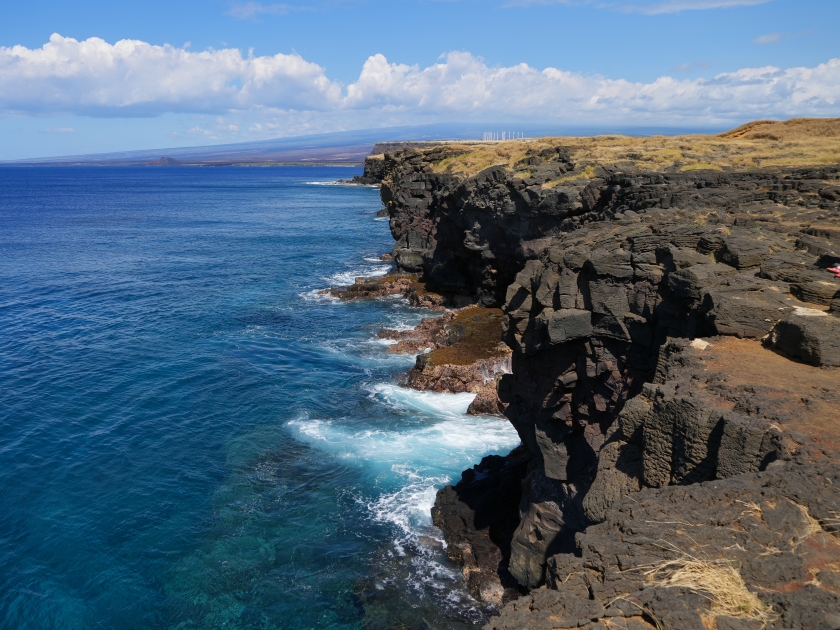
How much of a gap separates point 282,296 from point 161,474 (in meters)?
33.9

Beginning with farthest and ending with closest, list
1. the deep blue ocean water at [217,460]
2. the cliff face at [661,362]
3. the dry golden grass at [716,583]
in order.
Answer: the deep blue ocean water at [217,460] → the cliff face at [661,362] → the dry golden grass at [716,583]

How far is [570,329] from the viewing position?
63.8ft

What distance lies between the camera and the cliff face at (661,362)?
1068 centimetres

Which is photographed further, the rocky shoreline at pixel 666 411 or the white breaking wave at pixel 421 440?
the white breaking wave at pixel 421 440

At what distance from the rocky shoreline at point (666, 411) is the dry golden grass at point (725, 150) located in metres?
2.18

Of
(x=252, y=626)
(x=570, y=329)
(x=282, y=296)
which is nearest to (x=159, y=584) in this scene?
(x=252, y=626)

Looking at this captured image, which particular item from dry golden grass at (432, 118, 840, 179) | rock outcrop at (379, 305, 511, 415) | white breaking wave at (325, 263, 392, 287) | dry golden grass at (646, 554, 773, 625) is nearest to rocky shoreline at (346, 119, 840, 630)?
dry golden grass at (646, 554, 773, 625)

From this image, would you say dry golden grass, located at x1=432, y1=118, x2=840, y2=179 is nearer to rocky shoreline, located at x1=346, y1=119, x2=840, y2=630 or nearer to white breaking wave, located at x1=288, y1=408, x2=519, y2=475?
rocky shoreline, located at x1=346, y1=119, x2=840, y2=630

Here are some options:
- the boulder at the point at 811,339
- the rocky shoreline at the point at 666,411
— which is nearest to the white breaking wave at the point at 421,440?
the rocky shoreline at the point at 666,411

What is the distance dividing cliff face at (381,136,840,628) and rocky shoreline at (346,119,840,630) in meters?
0.05

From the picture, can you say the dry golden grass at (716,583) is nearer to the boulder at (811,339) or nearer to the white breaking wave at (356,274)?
the boulder at (811,339)

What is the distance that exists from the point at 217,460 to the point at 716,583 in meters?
26.6

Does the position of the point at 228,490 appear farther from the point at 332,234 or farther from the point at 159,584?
the point at 332,234

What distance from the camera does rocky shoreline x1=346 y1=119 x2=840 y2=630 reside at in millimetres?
8242
